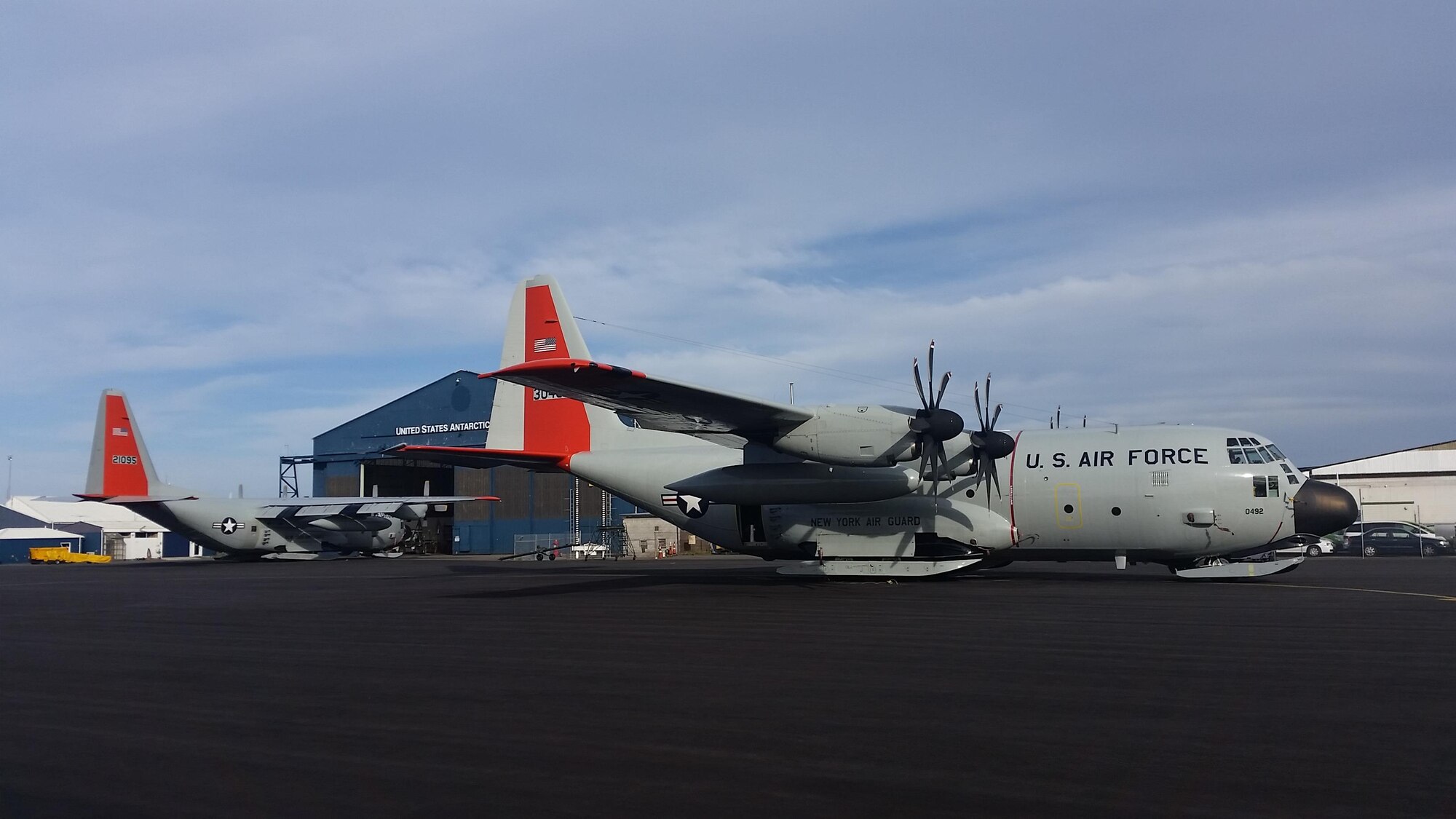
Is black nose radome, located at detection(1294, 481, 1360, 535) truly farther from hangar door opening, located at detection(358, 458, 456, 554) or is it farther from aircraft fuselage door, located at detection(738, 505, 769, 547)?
hangar door opening, located at detection(358, 458, 456, 554)

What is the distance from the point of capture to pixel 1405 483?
60250 mm

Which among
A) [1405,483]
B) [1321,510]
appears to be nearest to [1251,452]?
[1321,510]

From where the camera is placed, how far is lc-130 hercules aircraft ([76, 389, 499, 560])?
4400cm

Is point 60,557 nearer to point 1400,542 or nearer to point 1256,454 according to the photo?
point 1256,454

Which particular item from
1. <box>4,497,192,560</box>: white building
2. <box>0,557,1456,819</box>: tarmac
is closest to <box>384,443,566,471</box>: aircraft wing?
<box>0,557,1456,819</box>: tarmac

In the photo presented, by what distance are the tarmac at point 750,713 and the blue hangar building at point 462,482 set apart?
4792 cm

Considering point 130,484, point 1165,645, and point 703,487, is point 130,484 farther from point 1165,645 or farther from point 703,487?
point 1165,645

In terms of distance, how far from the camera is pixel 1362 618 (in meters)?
13.2

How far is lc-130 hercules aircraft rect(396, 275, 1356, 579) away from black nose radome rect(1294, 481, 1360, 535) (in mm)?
30

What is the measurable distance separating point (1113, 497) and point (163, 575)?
31.3 metres

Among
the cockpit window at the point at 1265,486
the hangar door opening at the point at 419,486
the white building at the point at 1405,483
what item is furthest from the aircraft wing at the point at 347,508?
the white building at the point at 1405,483

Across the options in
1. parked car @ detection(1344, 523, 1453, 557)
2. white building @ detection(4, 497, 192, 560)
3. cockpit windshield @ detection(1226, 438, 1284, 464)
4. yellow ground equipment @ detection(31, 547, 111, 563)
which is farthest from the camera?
white building @ detection(4, 497, 192, 560)

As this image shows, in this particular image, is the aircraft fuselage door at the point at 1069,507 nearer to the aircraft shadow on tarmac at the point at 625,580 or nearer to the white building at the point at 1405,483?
the aircraft shadow on tarmac at the point at 625,580

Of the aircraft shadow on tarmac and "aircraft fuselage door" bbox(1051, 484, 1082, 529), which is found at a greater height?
"aircraft fuselage door" bbox(1051, 484, 1082, 529)
